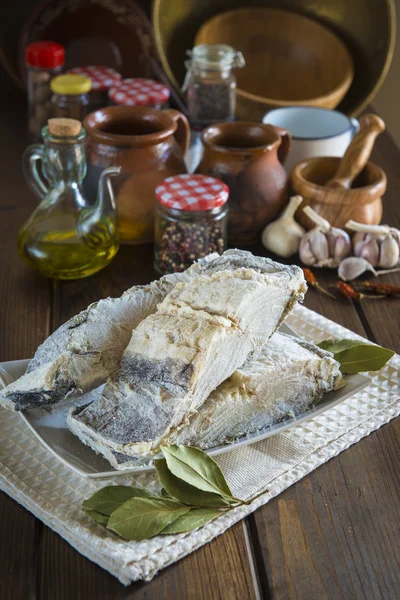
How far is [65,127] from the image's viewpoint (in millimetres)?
1315

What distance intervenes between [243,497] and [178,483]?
0.10 metres

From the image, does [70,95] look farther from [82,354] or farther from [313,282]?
[82,354]

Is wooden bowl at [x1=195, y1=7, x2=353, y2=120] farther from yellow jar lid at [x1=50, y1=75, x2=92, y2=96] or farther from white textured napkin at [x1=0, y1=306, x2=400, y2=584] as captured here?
white textured napkin at [x1=0, y1=306, x2=400, y2=584]

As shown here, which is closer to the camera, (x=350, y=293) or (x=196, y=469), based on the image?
(x=196, y=469)

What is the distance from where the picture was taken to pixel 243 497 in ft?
3.04

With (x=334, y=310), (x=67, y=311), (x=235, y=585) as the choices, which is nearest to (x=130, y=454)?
(x=235, y=585)

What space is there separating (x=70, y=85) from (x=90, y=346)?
3.27ft

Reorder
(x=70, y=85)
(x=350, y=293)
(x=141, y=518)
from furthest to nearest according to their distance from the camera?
(x=70, y=85)
(x=350, y=293)
(x=141, y=518)

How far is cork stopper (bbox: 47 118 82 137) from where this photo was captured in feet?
4.32

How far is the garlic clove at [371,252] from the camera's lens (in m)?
1.50

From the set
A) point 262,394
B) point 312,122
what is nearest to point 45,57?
point 312,122

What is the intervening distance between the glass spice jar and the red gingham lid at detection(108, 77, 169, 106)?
0.41 meters

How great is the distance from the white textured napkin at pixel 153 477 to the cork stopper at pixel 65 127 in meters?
0.51

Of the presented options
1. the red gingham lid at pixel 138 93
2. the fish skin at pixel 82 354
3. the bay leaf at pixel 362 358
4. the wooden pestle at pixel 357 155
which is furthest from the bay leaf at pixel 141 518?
the red gingham lid at pixel 138 93
